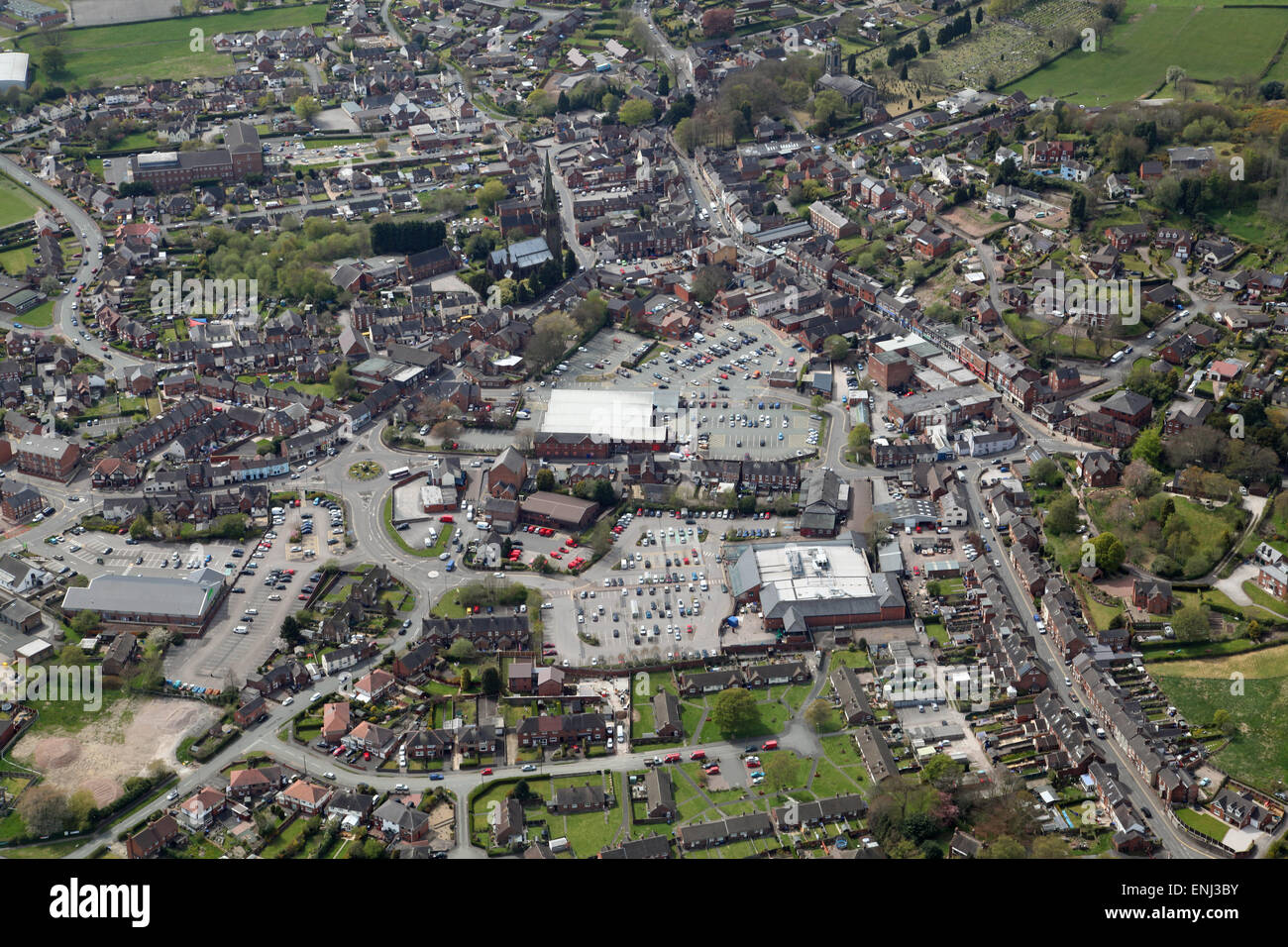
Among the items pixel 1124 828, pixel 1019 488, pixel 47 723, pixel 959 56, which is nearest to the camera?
pixel 1124 828

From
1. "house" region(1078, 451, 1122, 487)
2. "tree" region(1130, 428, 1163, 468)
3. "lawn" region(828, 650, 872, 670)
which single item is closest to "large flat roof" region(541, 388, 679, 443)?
"lawn" region(828, 650, 872, 670)

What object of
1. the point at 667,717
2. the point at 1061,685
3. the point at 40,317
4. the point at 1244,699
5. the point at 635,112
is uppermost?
the point at 635,112

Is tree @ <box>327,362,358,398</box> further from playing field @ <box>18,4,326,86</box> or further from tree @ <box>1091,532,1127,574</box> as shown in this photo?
playing field @ <box>18,4,326,86</box>

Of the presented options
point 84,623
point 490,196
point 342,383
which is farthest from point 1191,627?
point 490,196

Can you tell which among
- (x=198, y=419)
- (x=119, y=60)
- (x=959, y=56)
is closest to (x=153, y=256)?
(x=198, y=419)

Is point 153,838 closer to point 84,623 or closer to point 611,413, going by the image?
point 84,623

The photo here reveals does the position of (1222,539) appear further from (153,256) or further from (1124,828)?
(153,256)
